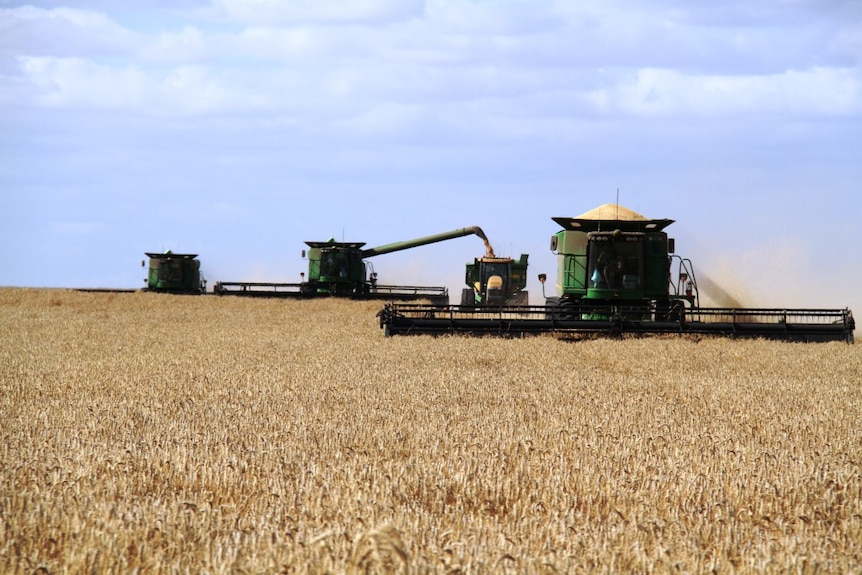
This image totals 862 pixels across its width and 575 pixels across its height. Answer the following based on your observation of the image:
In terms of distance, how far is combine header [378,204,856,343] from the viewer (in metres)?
16.8

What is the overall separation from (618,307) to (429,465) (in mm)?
11803

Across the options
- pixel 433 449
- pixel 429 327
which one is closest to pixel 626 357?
pixel 429 327

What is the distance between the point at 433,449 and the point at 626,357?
7721mm

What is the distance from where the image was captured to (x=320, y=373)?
11695 mm

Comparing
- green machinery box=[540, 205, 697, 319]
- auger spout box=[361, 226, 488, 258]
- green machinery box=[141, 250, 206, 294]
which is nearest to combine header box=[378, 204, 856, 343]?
green machinery box=[540, 205, 697, 319]

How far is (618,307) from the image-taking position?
57.2 feet

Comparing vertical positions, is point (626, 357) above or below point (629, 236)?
below

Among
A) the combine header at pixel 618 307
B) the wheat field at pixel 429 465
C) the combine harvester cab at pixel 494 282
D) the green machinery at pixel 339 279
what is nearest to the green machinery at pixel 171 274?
the green machinery at pixel 339 279

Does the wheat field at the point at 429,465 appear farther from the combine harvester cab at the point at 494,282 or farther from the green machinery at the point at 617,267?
the combine harvester cab at the point at 494,282

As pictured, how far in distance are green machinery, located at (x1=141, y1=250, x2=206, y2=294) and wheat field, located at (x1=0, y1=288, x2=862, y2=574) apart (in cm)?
2449

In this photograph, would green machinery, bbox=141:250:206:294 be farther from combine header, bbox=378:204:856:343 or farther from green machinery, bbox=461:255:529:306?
combine header, bbox=378:204:856:343

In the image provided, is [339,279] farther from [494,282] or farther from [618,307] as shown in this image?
[618,307]

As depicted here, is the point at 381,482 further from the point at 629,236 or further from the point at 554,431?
the point at 629,236

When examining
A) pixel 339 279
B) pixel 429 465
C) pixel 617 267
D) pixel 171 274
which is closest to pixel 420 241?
pixel 339 279
